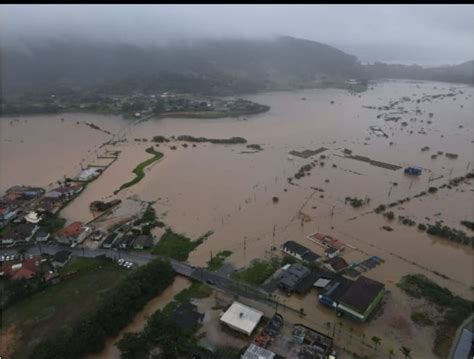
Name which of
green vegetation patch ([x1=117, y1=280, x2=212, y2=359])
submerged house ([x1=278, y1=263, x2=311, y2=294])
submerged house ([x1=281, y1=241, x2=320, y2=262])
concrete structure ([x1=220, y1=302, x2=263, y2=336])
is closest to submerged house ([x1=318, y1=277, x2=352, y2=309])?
submerged house ([x1=278, y1=263, x2=311, y2=294])

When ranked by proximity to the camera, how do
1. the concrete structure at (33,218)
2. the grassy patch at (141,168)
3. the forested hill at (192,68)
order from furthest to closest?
the forested hill at (192,68) < the grassy patch at (141,168) < the concrete structure at (33,218)

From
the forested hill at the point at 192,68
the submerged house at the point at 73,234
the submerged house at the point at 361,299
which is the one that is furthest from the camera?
the forested hill at the point at 192,68

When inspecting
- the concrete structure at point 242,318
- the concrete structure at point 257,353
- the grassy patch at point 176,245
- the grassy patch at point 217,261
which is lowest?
the grassy patch at point 217,261

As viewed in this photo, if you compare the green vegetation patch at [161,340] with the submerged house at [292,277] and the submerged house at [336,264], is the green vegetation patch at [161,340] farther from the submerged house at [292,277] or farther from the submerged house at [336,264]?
the submerged house at [336,264]

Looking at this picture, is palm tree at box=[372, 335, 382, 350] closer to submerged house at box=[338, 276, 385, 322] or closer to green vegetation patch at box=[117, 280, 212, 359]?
submerged house at box=[338, 276, 385, 322]

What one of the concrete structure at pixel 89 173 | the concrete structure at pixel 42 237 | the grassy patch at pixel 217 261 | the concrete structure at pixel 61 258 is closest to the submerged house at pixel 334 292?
the grassy patch at pixel 217 261

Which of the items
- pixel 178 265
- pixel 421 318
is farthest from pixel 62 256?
pixel 421 318

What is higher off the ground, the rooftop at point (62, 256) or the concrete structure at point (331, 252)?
the concrete structure at point (331, 252)

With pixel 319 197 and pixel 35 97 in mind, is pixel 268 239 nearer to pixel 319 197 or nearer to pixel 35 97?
pixel 319 197
